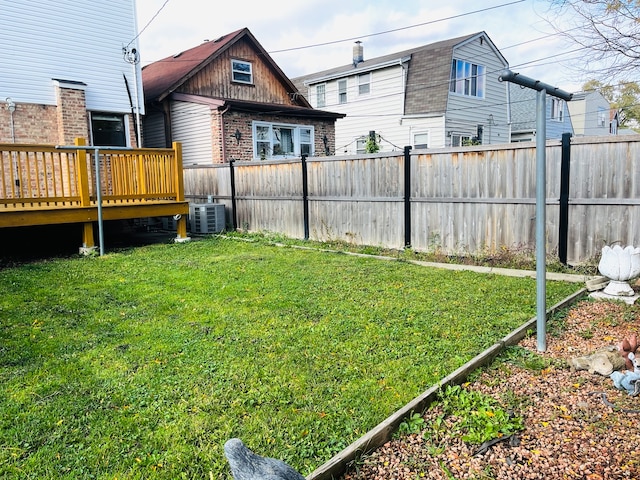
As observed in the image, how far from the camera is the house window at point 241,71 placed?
55.3 feet

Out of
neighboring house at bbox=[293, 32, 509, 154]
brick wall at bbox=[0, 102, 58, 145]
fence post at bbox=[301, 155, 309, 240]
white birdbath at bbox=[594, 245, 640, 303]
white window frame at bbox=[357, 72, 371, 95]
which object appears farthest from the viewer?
white window frame at bbox=[357, 72, 371, 95]

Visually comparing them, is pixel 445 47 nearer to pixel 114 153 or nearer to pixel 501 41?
pixel 501 41

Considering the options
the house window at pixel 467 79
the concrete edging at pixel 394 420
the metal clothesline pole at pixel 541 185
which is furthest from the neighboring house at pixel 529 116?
the concrete edging at pixel 394 420

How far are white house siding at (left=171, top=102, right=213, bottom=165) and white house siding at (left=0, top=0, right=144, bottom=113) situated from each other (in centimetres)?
221

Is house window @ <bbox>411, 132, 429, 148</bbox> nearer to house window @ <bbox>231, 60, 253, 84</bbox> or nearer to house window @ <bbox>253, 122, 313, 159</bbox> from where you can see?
house window @ <bbox>253, 122, 313, 159</bbox>

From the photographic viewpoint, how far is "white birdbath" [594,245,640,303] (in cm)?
503

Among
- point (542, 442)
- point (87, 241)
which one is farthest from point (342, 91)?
point (542, 442)

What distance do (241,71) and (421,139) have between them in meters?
7.84

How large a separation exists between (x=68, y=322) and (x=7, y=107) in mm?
8318

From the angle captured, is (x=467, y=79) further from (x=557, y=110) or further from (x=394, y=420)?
(x=394, y=420)

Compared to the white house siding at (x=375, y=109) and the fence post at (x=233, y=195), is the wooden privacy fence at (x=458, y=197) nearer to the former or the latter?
the fence post at (x=233, y=195)

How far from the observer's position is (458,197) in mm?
7676

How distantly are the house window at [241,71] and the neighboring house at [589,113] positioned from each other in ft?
72.4

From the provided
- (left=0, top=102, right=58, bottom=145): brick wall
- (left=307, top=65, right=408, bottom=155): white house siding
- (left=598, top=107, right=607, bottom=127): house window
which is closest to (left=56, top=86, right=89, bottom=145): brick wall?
(left=0, top=102, right=58, bottom=145): brick wall
